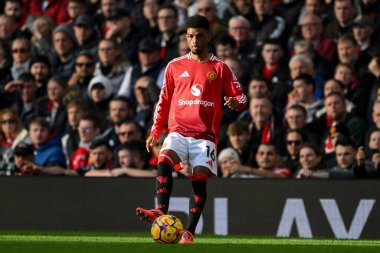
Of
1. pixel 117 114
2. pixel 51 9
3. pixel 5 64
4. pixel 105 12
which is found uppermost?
pixel 51 9

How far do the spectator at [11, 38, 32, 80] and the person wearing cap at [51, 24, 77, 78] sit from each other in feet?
1.55

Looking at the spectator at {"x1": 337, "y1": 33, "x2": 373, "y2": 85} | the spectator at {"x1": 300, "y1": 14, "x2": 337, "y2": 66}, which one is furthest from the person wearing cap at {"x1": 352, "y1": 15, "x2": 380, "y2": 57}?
the spectator at {"x1": 300, "y1": 14, "x2": 337, "y2": 66}

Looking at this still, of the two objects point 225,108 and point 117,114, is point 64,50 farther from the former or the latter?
point 225,108

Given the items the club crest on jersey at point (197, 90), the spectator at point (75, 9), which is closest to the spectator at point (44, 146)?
the spectator at point (75, 9)

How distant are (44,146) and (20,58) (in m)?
3.53

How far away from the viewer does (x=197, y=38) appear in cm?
1201

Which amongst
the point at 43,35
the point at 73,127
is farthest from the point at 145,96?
the point at 43,35

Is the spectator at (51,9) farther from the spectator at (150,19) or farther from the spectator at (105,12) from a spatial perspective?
the spectator at (150,19)

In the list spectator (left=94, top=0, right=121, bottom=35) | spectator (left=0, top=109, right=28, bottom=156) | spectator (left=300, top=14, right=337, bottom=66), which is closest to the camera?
spectator (left=0, top=109, right=28, bottom=156)

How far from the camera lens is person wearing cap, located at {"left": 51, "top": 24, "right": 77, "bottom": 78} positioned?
2036 centimetres

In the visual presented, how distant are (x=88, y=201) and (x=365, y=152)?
3806mm

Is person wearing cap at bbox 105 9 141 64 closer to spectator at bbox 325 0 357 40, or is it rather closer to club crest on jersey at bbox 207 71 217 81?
spectator at bbox 325 0 357 40

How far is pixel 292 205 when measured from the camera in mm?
14914

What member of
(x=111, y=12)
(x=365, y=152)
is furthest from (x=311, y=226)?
(x=111, y=12)
